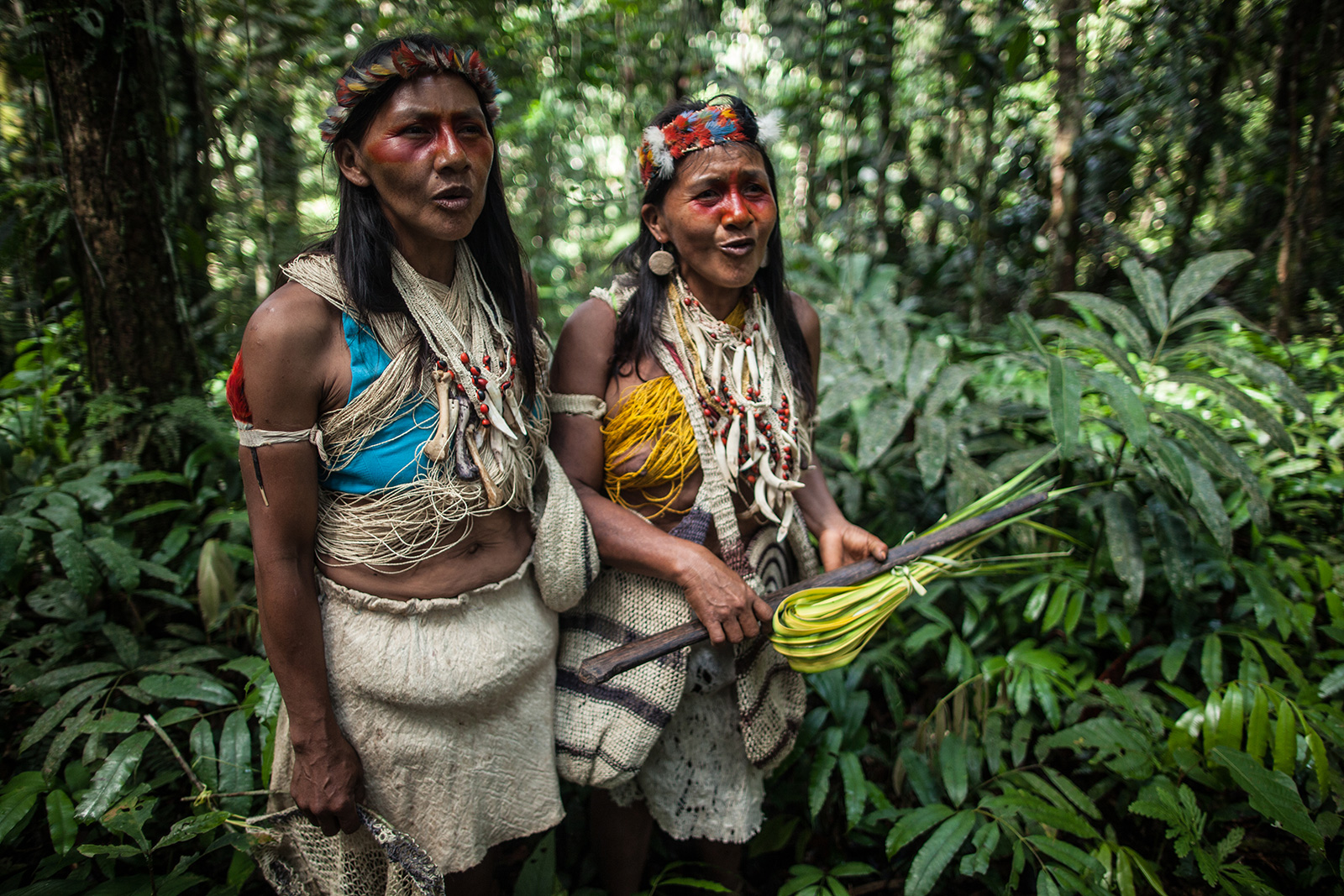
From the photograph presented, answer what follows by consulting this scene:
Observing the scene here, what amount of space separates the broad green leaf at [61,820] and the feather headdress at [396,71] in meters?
1.52

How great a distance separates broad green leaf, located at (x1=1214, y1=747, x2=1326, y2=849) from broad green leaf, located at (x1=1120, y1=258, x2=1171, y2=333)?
134 centimetres

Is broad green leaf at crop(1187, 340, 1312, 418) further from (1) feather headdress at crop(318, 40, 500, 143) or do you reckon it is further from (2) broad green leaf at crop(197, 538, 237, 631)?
(2) broad green leaf at crop(197, 538, 237, 631)

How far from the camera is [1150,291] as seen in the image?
245 cm

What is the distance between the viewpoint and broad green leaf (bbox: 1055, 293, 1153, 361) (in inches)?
94.1

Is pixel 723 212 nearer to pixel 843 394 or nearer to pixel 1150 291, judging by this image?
pixel 843 394

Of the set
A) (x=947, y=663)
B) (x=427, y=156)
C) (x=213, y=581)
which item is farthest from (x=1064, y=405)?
(x=213, y=581)

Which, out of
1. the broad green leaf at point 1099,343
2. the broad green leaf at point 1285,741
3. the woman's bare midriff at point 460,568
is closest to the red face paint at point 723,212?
the woman's bare midriff at point 460,568

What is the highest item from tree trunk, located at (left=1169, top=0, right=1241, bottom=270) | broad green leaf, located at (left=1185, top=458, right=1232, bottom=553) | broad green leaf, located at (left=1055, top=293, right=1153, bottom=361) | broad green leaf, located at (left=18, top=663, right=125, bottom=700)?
tree trunk, located at (left=1169, top=0, right=1241, bottom=270)

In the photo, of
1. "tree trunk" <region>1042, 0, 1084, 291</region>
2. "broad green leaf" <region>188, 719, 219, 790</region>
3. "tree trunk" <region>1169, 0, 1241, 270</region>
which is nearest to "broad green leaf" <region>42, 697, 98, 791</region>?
"broad green leaf" <region>188, 719, 219, 790</region>

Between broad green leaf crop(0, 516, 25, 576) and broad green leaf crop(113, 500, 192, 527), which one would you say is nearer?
broad green leaf crop(0, 516, 25, 576)

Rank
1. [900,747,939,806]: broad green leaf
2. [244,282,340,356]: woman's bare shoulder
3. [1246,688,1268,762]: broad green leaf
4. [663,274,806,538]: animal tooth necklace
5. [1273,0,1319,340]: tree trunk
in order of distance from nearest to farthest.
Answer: [244,282,340,356]: woman's bare shoulder, [663,274,806,538]: animal tooth necklace, [1246,688,1268,762]: broad green leaf, [900,747,939,806]: broad green leaf, [1273,0,1319,340]: tree trunk

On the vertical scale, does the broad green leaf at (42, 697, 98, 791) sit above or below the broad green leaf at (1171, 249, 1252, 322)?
below

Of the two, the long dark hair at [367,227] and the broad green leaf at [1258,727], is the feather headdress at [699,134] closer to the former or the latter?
the long dark hair at [367,227]

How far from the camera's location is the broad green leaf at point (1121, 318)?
7.84ft
